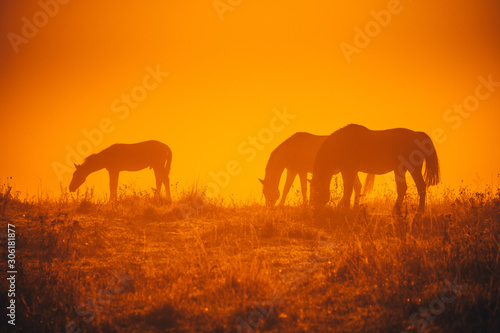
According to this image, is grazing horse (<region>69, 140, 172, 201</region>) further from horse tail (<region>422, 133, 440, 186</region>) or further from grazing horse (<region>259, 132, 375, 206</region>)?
horse tail (<region>422, 133, 440, 186</region>)

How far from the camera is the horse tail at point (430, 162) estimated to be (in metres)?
13.1

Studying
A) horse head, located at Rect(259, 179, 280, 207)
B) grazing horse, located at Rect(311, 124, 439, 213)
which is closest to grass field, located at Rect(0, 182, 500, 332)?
grazing horse, located at Rect(311, 124, 439, 213)

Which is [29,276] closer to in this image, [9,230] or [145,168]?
[9,230]

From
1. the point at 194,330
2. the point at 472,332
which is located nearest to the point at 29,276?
the point at 194,330

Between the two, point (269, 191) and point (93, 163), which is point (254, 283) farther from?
point (93, 163)

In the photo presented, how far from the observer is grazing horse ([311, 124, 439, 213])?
13039mm

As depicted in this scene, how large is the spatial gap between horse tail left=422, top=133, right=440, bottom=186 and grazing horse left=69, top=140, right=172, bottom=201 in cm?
1181

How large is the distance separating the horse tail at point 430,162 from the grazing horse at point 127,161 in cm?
1181

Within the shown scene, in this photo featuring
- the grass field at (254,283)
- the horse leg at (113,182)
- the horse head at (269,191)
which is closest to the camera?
the grass field at (254,283)

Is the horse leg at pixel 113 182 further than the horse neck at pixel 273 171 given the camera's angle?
Yes

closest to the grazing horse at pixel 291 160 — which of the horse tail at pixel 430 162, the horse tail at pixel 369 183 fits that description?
the horse tail at pixel 369 183

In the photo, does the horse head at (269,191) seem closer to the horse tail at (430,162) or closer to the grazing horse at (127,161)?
the horse tail at (430,162)

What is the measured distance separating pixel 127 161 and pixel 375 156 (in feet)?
40.6

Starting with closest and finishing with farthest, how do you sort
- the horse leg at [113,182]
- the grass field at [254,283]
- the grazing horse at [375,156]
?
1. the grass field at [254,283]
2. the grazing horse at [375,156]
3. the horse leg at [113,182]
